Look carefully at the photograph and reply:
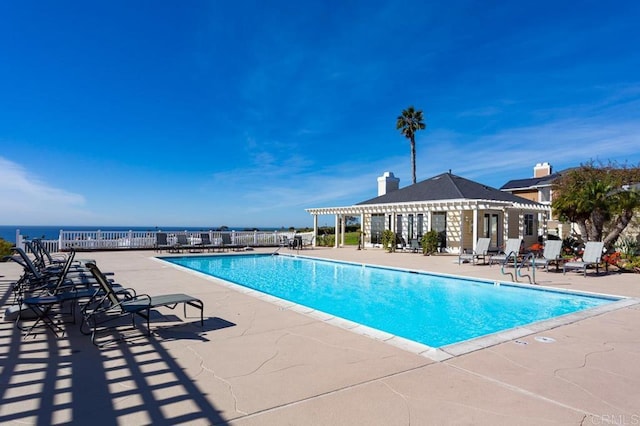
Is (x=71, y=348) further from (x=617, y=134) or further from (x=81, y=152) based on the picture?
(x=617, y=134)

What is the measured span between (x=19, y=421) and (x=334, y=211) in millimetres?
21982

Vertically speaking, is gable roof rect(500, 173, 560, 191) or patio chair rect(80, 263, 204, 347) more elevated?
gable roof rect(500, 173, 560, 191)

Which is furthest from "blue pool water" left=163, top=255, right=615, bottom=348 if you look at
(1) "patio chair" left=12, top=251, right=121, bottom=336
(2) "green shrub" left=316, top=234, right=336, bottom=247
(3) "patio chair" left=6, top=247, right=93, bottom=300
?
(2) "green shrub" left=316, top=234, right=336, bottom=247

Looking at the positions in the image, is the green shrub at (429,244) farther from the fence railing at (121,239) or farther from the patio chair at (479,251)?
the fence railing at (121,239)

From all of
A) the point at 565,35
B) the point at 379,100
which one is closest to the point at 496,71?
the point at 565,35

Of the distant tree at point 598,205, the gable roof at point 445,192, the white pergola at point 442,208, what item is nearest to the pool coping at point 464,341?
the distant tree at point 598,205

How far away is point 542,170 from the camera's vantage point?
1270 inches

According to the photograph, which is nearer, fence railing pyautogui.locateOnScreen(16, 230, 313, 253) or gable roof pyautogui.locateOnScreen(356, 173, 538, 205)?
fence railing pyautogui.locateOnScreen(16, 230, 313, 253)

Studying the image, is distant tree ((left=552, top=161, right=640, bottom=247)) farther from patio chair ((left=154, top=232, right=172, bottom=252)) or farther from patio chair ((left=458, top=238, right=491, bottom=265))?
patio chair ((left=154, top=232, right=172, bottom=252))

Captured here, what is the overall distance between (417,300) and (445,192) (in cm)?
1252

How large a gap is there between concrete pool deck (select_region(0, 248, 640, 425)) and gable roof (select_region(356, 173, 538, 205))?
14730 mm

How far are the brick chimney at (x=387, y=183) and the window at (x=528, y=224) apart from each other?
870 cm

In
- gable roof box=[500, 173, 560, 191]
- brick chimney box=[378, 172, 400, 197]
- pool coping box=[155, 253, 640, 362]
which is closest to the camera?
pool coping box=[155, 253, 640, 362]

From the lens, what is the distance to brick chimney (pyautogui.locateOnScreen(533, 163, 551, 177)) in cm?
3203
